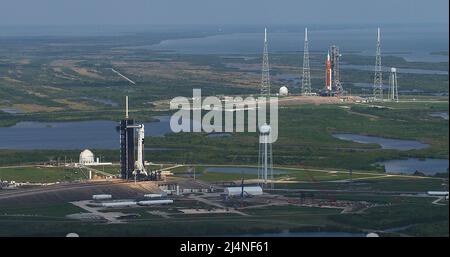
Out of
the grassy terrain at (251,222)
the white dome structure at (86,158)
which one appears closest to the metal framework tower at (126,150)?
the white dome structure at (86,158)

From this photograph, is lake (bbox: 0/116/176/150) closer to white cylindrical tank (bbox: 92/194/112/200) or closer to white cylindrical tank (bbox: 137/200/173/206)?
white cylindrical tank (bbox: 92/194/112/200)

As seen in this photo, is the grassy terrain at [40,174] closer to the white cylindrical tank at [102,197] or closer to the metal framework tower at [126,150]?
the metal framework tower at [126,150]

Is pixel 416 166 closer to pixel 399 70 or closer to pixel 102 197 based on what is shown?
pixel 102 197

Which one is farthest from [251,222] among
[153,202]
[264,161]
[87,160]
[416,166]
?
[416,166]

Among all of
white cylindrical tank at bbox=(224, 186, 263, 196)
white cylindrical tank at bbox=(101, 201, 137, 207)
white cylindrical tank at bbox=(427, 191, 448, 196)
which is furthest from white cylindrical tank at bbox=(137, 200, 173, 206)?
white cylindrical tank at bbox=(427, 191, 448, 196)
